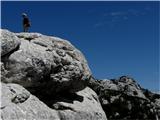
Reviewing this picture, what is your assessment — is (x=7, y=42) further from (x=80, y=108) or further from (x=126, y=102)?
(x=126, y=102)

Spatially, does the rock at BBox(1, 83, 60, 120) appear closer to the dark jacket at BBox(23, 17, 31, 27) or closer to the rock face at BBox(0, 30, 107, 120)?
the rock face at BBox(0, 30, 107, 120)

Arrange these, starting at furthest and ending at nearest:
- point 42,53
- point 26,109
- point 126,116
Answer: point 126,116
point 42,53
point 26,109

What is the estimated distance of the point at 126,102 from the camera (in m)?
124

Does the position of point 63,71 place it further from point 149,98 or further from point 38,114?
point 149,98

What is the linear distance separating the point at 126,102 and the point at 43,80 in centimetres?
9314

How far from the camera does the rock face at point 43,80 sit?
28891 mm

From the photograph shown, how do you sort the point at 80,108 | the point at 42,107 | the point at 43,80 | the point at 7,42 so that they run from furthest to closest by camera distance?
the point at 80,108 < the point at 43,80 < the point at 42,107 < the point at 7,42

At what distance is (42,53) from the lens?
32969mm

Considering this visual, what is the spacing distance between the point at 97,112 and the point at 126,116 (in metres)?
89.4

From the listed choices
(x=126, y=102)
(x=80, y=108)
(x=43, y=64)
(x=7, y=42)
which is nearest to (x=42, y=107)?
(x=43, y=64)

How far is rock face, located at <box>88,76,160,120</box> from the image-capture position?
120m

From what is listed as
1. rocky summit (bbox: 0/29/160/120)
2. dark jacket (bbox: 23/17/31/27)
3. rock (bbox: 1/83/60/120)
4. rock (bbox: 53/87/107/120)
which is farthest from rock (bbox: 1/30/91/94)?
dark jacket (bbox: 23/17/31/27)

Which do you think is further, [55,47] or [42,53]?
[55,47]

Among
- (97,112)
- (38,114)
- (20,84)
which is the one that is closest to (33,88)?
(20,84)
